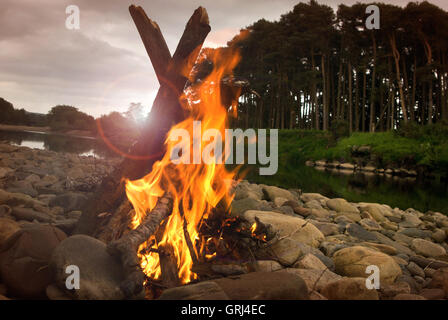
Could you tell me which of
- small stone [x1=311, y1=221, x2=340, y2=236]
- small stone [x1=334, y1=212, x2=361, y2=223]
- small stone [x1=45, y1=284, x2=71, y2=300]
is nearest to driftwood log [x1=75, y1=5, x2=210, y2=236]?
small stone [x1=45, y1=284, x2=71, y2=300]

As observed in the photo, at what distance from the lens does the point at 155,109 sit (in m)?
3.59

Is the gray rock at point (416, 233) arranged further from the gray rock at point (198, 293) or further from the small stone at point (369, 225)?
the gray rock at point (198, 293)

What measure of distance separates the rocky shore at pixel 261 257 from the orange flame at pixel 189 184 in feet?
1.40

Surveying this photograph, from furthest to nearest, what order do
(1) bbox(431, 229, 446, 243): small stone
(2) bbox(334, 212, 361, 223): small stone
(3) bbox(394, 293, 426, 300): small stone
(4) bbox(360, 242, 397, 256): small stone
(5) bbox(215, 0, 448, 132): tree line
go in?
1. (5) bbox(215, 0, 448, 132): tree line
2. (2) bbox(334, 212, 361, 223): small stone
3. (1) bbox(431, 229, 446, 243): small stone
4. (4) bbox(360, 242, 397, 256): small stone
5. (3) bbox(394, 293, 426, 300): small stone

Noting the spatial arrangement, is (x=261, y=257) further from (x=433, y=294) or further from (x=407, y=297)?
(x=433, y=294)

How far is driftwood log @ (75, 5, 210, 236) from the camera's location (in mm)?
3461

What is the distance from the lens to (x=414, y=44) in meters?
32.7

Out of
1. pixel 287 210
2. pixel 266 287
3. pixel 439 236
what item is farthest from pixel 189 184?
pixel 439 236

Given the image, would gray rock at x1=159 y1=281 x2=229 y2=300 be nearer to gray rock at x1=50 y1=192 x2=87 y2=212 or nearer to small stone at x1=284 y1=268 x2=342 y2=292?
small stone at x1=284 y1=268 x2=342 y2=292

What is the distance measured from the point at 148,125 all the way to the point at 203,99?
0.77m

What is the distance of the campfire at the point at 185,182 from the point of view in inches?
123

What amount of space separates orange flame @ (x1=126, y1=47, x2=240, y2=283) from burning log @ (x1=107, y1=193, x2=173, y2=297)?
195mm

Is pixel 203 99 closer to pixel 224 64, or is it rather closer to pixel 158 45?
pixel 224 64
